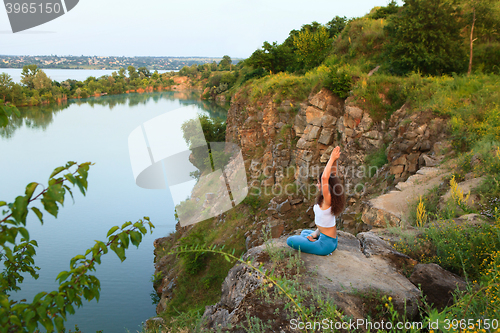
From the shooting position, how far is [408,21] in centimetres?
1309

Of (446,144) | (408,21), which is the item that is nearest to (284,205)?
(446,144)

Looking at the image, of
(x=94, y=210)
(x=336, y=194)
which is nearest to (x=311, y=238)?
(x=336, y=194)

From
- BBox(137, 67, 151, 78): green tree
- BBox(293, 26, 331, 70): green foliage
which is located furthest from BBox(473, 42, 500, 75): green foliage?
BBox(137, 67, 151, 78): green tree

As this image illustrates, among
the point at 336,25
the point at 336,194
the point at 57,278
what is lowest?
the point at 336,194

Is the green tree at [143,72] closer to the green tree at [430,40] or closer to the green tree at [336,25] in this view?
the green tree at [336,25]

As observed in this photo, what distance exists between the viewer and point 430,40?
12.9 m

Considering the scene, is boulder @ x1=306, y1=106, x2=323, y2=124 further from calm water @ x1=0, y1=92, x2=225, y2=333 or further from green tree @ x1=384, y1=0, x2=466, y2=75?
calm water @ x1=0, y1=92, x2=225, y2=333

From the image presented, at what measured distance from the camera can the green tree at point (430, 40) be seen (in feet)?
41.4

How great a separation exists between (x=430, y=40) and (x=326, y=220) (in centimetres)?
1277

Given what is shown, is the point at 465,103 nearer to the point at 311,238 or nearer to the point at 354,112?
the point at 354,112

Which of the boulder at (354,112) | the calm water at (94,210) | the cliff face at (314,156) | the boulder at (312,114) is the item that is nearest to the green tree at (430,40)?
the boulder at (354,112)

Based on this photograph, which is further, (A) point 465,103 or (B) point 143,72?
(B) point 143,72

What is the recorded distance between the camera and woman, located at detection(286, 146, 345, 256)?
4195 millimetres

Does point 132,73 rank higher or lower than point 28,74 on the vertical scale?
higher
